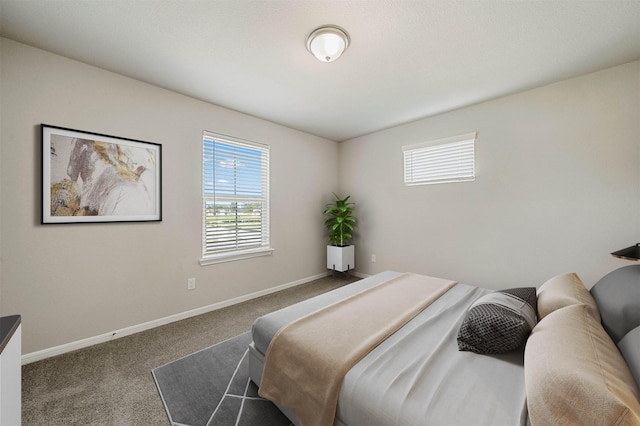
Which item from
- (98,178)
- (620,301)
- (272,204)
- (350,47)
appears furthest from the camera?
(272,204)

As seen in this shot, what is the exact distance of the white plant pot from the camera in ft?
13.8

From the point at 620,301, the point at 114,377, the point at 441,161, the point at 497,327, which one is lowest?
the point at 114,377

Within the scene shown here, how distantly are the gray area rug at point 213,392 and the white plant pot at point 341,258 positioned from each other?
2.30 m

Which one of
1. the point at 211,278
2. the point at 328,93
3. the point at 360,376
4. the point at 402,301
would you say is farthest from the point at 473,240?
the point at 211,278

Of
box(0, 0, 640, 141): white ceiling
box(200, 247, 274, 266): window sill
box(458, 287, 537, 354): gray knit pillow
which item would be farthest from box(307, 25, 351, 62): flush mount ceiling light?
box(200, 247, 274, 266): window sill

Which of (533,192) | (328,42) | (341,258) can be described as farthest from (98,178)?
(533,192)

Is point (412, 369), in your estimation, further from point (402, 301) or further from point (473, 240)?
point (473, 240)

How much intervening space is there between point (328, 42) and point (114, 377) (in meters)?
3.00

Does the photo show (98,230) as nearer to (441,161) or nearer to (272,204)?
(272,204)

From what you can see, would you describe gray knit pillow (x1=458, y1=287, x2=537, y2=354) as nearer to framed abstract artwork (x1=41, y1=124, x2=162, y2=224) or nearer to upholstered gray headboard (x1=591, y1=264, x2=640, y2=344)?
upholstered gray headboard (x1=591, y1=264, x2=640, y2=344)

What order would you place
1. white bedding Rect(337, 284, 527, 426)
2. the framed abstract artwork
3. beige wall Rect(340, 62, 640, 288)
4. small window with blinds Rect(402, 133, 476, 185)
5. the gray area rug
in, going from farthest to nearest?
1. small window with blinds Rect(402, 133, 476, 185)
2. beige wall Rect(340, 62, 640, 288)
3. the framed abstract artwork
4. the gray area rug
5. white bedding Rect(337, 284, 527, 426)

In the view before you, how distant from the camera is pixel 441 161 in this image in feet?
11.5

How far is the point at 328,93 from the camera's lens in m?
2.85

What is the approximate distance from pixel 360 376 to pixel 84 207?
8.93 ft
